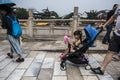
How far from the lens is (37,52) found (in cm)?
871

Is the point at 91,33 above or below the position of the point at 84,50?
above

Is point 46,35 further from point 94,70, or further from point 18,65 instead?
point 94,70

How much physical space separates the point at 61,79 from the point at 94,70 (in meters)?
0.84

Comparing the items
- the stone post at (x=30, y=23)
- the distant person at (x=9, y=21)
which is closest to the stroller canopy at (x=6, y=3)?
the distant person at (x=9, y=21)

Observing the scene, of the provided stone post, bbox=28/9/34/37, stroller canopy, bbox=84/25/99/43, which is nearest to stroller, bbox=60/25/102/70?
stroller canopy, bbox=84/25/99/43

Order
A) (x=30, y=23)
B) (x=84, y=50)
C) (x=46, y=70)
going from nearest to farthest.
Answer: (x=46, y=70)
(x=84, y=50)
(x=30, y=23)

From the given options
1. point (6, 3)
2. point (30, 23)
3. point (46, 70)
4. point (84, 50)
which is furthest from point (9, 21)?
point (30, 23)

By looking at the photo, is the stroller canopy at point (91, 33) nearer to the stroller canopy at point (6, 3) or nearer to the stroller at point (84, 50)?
the stroller at point (84, 50)

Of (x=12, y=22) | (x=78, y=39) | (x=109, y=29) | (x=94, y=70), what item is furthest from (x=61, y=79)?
(x=109, y=29)

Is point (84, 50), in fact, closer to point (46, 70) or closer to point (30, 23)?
point (46, 70)

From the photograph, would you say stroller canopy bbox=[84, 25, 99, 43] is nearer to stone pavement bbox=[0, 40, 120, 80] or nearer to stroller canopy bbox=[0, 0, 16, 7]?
stone pavement bbox=[0, 40, 120, 80]

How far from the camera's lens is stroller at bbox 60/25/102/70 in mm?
6180

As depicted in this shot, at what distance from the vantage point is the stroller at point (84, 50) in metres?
6.18

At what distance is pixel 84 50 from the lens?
6328 millimetres
